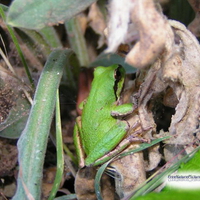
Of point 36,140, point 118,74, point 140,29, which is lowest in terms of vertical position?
point 36,140

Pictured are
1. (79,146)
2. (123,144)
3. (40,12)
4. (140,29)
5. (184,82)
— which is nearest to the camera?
(140,29)

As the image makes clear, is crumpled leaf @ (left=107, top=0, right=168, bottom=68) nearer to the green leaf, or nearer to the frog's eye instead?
the green leaf

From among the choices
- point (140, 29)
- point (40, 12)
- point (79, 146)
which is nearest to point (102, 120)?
point (79, 146)

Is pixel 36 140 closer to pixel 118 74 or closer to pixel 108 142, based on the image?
pixel 108 142

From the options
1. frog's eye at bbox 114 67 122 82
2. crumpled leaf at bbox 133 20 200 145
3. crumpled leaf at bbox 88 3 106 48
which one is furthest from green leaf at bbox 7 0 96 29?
crumpled leaf at bbox 88 3 106 48

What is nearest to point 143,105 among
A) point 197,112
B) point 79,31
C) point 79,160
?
point 197,112

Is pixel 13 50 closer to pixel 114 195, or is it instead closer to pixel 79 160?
pixel 79 160
